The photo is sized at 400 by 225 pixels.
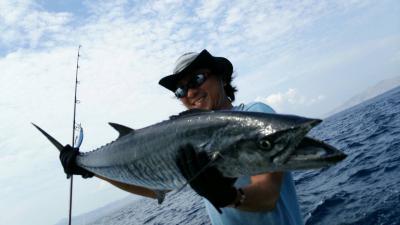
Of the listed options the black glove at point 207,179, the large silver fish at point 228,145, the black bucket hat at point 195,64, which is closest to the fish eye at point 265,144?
the large silver fish at point 228,145

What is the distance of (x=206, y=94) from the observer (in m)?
4.67

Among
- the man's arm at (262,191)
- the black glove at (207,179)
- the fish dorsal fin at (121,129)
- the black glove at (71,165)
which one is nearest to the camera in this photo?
the black glove at (207,179)

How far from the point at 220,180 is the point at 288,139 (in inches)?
29.1

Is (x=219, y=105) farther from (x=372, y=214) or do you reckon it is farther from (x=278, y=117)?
(x=372, y=214)

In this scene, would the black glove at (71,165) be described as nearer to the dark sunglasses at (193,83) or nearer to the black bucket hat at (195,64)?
the black bucket hat at (195,64)

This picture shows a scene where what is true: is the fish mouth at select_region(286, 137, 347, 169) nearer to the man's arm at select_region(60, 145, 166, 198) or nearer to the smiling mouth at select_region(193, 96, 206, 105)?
the smiling mouth at select_region(193, 96, 206, 105)

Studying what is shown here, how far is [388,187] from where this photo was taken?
11156 mm

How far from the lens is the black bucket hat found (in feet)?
15.4

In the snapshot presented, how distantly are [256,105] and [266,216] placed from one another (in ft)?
3.94

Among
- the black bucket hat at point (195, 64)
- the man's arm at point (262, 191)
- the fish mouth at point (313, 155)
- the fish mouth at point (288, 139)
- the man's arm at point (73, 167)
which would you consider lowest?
the man's arm at point (262, 191)

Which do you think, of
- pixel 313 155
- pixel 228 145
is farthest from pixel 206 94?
pixel 313 155

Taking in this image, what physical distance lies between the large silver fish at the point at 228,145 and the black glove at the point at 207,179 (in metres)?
0.07

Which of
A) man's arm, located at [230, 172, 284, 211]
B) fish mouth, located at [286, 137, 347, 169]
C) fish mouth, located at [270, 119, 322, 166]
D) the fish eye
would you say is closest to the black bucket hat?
man's arm, located at [230, 172, 284, 211]

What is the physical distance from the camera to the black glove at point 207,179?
10.5 feet
